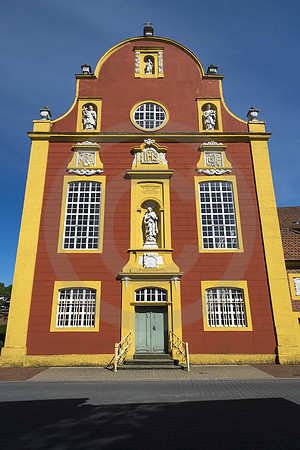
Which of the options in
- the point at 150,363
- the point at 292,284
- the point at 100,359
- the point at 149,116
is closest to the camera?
the point at 150,363

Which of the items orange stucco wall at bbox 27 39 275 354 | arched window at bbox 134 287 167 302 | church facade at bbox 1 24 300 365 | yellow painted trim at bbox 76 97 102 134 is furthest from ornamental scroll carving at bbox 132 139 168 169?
arched window at bbox 134 287 167 302

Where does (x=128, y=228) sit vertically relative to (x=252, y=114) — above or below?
below

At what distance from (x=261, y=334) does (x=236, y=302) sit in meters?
1.72

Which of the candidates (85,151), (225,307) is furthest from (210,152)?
(225,307)

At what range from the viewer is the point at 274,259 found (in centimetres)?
1333

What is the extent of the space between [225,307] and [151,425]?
27.0 feet

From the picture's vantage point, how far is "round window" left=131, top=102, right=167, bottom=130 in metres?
16.0

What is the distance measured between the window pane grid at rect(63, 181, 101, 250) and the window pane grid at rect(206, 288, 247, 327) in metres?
6.22

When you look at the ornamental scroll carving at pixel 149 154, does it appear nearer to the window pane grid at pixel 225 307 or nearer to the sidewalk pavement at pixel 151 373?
the window pane grid at pixel 225 307

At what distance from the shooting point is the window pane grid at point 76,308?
12578 millimetres

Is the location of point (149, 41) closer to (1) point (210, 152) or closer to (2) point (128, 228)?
(1) point (210, 152)

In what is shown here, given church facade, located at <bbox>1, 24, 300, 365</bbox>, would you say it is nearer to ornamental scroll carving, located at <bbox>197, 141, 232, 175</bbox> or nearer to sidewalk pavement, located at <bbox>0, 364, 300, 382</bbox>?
ornamental scroll carving, located at <bbox>197, 141, 232, 175</bbox>

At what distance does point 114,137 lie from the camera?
15281 mm

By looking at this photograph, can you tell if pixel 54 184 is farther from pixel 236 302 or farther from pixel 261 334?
pixel 261 334
